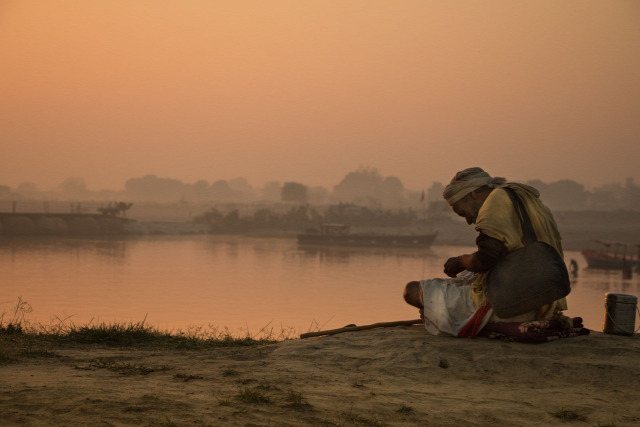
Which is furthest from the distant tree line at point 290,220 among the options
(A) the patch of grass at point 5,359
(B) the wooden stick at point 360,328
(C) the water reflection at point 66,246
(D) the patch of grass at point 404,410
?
(D) the patch of grass at point 404,410

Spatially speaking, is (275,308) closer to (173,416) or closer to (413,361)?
(413,361)

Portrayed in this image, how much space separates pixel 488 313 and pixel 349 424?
6.01 feet

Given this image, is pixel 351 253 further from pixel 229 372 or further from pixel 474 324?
pixel 229 372

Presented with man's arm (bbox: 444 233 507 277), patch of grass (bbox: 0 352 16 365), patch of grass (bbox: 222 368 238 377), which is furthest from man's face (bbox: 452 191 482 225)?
patch of grass (bbox: 0 352 16 365)

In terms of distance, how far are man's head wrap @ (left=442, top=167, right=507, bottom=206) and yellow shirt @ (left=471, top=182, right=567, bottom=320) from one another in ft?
0.60

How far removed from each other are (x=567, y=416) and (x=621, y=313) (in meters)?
2.10

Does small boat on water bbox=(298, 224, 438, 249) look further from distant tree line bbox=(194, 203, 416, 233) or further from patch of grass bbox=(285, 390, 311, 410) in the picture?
patch of grass bbox=(285, 390, 311, 410)

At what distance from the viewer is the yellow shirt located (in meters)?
4.11

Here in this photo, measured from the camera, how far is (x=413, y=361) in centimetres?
412

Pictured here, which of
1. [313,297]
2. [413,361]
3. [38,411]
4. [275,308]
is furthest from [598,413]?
[313,297]

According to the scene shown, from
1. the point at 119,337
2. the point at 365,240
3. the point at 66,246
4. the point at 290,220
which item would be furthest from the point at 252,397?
the point at 290,220

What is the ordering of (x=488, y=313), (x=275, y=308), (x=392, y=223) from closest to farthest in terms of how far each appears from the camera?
(x=488, y=313), (x=275, y=308), (x=392, y=223)

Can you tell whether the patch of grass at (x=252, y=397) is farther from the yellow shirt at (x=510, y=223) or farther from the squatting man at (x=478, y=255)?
the yellow shirt at (x=510, y=223)

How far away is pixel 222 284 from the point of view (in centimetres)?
2591
